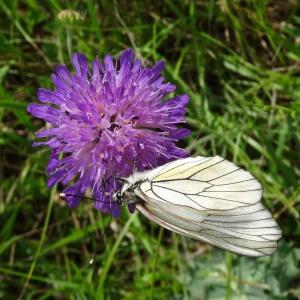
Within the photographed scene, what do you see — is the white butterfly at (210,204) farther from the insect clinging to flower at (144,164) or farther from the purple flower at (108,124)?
the purple flower at (108,124)

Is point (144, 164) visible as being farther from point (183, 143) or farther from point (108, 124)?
point (183, 143)

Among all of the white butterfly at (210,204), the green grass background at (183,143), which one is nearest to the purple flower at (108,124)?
the white butterfly at (210,204)

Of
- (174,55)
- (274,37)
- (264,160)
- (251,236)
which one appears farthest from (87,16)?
(251,236)

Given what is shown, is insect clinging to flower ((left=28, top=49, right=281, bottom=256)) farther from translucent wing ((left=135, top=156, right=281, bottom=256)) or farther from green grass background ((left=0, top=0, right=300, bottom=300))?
green grass background ((left=0, top=0, right=300, bottom=300))

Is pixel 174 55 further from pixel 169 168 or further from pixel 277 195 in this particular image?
pixel 169 168

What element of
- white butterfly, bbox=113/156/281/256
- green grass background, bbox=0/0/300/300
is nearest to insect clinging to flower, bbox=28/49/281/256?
white butterfly, bbox=113/156/281/256
